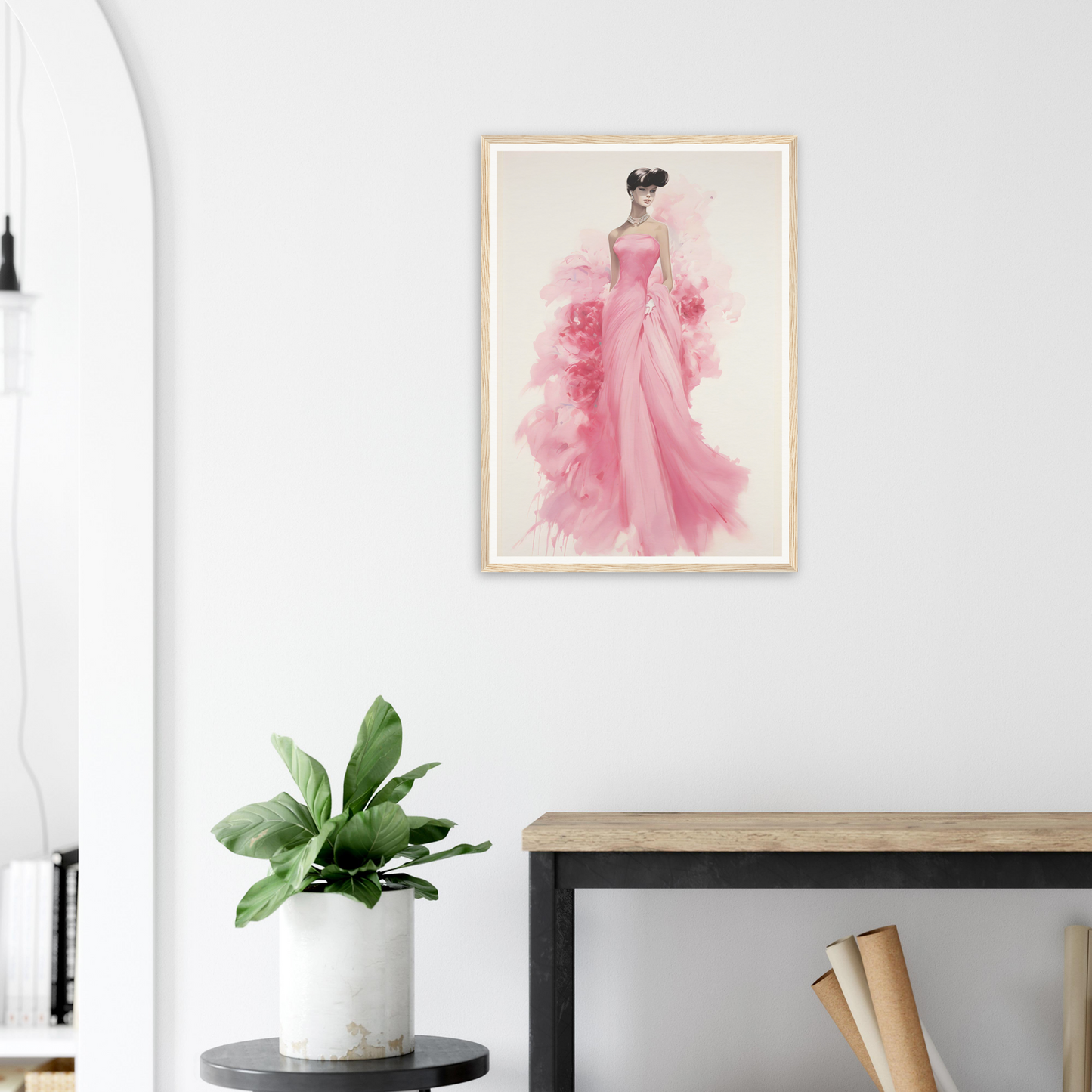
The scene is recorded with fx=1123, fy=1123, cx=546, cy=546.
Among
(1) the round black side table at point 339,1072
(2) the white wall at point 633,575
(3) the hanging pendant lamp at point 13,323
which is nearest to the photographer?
(1) the round black side table at point 339,1072

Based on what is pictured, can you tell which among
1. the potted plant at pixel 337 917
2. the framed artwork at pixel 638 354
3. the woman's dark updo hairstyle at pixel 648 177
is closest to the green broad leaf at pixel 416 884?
the potted plant at pixel 337 917

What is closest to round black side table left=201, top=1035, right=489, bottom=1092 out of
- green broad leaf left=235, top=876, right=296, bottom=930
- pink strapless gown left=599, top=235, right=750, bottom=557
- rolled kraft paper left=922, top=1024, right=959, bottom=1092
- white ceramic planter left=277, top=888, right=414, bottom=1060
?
white ceramic planter left=277, top=888, right=414, bottom=1060

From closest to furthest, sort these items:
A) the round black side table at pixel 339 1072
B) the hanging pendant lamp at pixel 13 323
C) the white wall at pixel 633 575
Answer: the round black side table at pixel 339 1072 → the white wall at pixel 633 575 → the hanging pendant lamp at pixel 13 323

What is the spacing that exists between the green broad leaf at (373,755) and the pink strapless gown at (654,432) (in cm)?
43

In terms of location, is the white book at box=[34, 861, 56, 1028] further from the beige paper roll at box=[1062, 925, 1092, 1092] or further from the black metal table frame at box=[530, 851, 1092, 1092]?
the beige paper roll at box=[1062, 925, 1092, 1092]

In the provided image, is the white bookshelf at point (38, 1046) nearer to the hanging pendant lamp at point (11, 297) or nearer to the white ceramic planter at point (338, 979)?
the white ceramic planter at point (338, 979)

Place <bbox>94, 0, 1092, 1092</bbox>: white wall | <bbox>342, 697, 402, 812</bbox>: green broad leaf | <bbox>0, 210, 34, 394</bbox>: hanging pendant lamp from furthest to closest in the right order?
<bbox>0, 210, 34, 394</bbox>: hanging pendant lamp → <bbox>94, 0, 1092, 1092</bbox>: white wall → <bbox>342, 697, 402, 812</bbox>: green broad leaf

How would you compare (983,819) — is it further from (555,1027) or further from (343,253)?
(343,253)

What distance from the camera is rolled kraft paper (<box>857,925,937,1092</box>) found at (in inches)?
49.4

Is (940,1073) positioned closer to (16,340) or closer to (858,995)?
(858,995)

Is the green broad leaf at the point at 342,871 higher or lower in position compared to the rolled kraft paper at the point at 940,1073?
higher

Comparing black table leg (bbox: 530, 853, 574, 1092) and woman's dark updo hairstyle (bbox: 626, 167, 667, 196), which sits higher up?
woman's dark updo hairstyle (bbox: 626, 167, 667, 196)

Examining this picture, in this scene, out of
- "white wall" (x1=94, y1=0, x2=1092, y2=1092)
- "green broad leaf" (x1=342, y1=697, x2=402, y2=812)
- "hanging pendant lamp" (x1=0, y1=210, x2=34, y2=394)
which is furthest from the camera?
"hanging pendant lamp" (x1=0, y1=210, x2=34, y2=394)

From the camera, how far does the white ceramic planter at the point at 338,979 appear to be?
122cm
